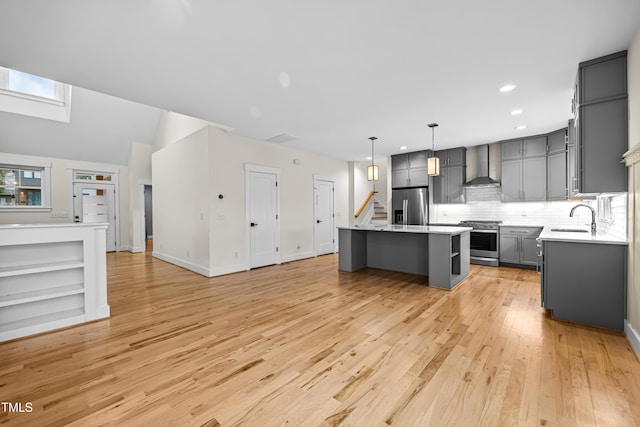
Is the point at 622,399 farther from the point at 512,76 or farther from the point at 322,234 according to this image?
the point at 322,234

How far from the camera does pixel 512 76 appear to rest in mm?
3123

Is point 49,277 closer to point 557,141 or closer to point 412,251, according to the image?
point 412,251

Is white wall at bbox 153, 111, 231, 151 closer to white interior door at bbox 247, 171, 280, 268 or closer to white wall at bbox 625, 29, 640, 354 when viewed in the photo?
white interior door at bbox 247, 171, 280, 268

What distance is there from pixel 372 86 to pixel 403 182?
4.37m

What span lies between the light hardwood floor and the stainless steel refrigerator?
3.39m

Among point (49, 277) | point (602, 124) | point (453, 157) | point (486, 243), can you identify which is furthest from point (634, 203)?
point (49, 277)

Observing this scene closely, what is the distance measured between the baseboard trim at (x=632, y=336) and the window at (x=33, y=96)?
9.96m

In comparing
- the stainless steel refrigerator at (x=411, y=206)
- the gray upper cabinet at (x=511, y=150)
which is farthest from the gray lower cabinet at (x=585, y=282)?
the stainless steel refrigerator at (x=411, y=206)

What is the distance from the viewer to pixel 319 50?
261cm

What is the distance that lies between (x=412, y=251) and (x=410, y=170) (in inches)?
118

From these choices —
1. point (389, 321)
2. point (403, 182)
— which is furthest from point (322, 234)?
point (389, 321)

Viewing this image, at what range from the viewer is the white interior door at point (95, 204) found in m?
7.76

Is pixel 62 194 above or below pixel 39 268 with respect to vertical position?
above

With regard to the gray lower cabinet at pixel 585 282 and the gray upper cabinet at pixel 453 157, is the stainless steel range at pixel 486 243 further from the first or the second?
the gray lower cabinet at pixel 585 282
